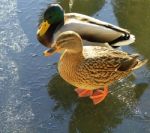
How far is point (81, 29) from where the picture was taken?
4.41 m

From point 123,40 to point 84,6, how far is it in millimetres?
1159

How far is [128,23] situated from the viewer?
5109mm

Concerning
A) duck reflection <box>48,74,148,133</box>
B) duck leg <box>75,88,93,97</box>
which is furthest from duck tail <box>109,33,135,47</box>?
duck leg <box>75,88,93,97</box>

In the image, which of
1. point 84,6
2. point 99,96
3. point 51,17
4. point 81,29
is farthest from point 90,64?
point 84,6

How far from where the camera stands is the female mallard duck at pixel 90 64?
3.74 m

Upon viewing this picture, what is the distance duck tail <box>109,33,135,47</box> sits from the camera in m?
4.45

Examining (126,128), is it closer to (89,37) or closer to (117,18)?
(89,37)

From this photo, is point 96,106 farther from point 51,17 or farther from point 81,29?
point 51,17

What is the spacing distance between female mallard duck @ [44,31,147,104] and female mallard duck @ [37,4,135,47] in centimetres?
50

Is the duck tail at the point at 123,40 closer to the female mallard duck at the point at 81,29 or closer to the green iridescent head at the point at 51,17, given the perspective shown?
the female mallard duck at the point at 81,29

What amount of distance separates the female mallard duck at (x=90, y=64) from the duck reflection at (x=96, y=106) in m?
0.18

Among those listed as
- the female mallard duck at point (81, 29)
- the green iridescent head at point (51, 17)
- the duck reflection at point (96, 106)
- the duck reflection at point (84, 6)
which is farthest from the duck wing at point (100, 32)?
the duck reflection at point (84, 6)

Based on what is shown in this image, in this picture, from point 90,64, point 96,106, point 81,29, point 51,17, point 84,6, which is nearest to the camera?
point 90,64

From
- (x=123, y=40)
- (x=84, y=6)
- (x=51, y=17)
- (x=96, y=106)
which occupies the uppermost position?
(x=51, y=17)
